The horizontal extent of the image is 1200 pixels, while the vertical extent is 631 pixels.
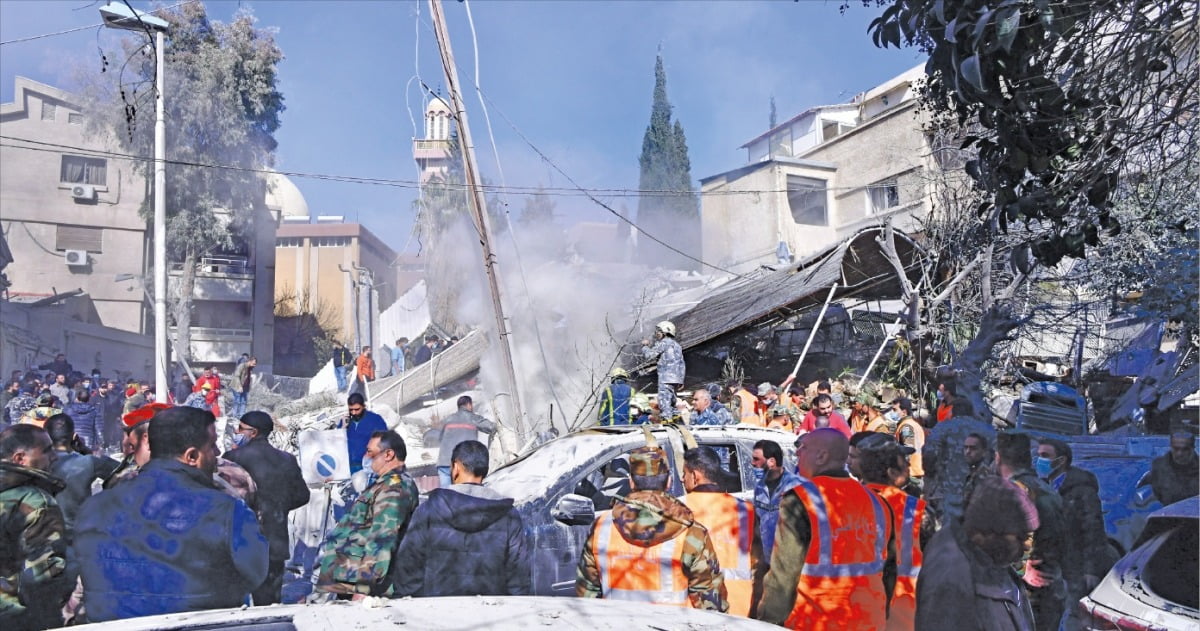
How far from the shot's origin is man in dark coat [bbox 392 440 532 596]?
4.02 metres

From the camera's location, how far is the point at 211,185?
21.0m

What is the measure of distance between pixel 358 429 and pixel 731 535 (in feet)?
16.6

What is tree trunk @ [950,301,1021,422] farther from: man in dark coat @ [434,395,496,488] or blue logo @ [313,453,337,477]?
blue logo @ [313,453,337,477]

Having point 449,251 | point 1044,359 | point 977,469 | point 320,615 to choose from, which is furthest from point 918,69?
point 320,615

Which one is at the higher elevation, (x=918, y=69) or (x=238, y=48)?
(x=918, y=69)

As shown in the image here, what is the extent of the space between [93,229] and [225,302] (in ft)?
17.1

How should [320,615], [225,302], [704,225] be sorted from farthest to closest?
[225,302], [704,225], [320,615]

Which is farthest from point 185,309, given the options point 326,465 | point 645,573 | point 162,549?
point 645,573

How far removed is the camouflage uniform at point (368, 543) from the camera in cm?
400

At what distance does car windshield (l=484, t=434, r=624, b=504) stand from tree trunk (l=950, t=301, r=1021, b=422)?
567 cm

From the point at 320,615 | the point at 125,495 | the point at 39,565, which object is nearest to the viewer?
the point at 320,615

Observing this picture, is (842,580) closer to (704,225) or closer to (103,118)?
(103,118)

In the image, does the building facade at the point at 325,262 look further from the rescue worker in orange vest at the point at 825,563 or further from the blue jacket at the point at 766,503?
the rescue worker in orange vest at the point at 825,563

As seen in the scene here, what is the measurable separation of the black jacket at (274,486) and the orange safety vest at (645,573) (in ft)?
9.12
